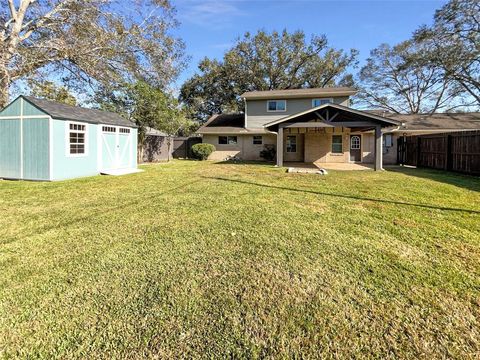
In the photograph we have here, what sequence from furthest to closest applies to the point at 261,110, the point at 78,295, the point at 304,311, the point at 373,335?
the point at 261,110 → the point at 78,295 → the point at 304,311 → the point at 373,335

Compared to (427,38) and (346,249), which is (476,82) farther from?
(346,249)

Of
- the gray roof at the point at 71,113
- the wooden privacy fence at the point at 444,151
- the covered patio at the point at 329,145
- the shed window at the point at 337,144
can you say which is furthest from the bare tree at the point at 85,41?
the wooden privacy fence at the point at 444,151

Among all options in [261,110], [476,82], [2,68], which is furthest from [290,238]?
[476,82]

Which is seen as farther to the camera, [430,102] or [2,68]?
[430,102]

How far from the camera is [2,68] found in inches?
493

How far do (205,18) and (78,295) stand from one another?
17.9 metres

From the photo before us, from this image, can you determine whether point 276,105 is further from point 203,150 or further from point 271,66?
point 271,66

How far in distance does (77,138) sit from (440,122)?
23.7 meters

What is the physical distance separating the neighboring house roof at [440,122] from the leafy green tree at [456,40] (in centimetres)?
411

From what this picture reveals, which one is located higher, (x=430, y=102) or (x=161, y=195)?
(x=430, y=102)

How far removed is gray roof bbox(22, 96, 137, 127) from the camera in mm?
9750

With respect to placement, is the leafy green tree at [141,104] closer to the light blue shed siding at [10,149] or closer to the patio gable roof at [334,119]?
the light blue shed siding at [10,149]

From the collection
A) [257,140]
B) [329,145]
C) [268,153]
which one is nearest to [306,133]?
[329,145]

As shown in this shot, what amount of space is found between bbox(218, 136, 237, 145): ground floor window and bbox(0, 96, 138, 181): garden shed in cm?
1074
